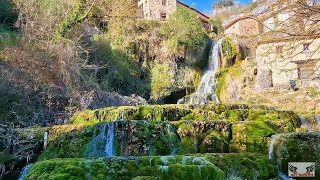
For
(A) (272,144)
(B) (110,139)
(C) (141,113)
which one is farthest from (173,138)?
(C) (141,113)

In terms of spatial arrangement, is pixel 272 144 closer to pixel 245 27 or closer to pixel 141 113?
pixel 141 113

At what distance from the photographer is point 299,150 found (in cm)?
723

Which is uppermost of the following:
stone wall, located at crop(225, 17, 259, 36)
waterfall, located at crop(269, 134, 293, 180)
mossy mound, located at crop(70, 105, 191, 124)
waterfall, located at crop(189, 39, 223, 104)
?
stone wall, located at crop(225, 17, 259, 36)

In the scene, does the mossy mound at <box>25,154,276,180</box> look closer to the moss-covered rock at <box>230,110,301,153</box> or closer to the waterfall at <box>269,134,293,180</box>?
the waterfall at <box>269,134,293,180</box>

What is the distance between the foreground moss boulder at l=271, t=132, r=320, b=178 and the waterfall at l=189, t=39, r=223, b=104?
→ 37.5 feet

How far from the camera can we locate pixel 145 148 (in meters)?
8.89

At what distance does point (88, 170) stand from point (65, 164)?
40 centimetres


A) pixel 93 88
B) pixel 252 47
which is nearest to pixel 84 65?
pixel 93 88

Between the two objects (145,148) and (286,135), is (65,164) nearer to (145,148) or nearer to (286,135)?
(145,148)

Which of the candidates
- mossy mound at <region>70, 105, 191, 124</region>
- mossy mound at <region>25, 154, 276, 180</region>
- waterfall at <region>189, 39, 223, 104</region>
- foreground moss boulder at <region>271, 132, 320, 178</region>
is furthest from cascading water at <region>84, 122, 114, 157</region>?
waterfall at <region>189, 39, 223, 104</region>

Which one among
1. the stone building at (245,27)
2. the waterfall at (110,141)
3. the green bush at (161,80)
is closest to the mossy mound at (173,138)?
the waterfall at (110,141)

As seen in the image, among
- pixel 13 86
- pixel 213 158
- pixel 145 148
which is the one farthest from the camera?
pixel 13 86

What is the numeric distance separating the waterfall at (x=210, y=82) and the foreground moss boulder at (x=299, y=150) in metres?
11.4

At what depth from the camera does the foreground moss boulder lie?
7.17 meters
